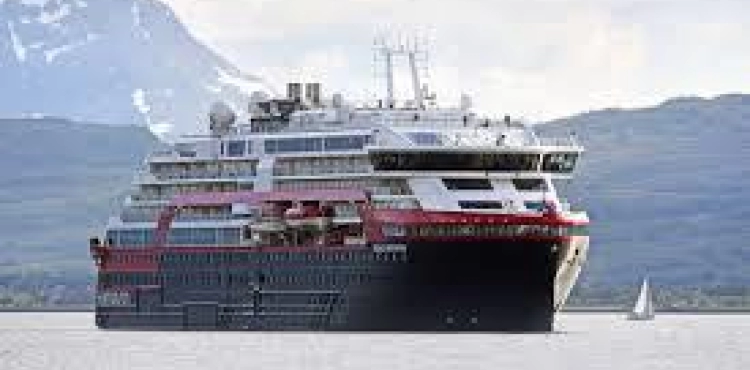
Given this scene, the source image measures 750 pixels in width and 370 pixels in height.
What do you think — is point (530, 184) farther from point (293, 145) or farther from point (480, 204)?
point (293, 145)

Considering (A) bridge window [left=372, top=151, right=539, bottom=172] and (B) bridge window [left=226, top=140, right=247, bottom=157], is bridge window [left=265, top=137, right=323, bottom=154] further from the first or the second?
(A) bridge window [left=372, top=151, right=539, bottom=172]

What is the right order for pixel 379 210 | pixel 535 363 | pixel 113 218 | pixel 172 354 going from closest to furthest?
pixel 535 363 < pixel 172 354 < pixel 379 210 < pixel 113 218

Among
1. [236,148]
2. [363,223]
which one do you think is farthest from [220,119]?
[363,223]

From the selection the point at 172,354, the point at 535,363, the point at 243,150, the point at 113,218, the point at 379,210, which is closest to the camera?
the point at 535,363

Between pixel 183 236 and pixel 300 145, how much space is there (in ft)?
38.2

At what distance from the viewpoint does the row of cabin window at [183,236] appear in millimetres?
167250

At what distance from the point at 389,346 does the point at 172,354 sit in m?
11.6

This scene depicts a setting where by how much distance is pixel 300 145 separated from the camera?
164 m

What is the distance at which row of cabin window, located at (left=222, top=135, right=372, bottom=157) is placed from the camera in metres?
160

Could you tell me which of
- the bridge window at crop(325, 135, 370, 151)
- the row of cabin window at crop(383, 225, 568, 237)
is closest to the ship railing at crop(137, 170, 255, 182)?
the bridge window at crop(325, 135, 370, 151)

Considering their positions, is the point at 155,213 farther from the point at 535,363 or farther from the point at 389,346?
the point at 535,363

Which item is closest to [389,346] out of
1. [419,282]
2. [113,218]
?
[419,282]

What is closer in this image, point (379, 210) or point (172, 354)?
point (172, 354)

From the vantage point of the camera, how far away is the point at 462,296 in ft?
509
